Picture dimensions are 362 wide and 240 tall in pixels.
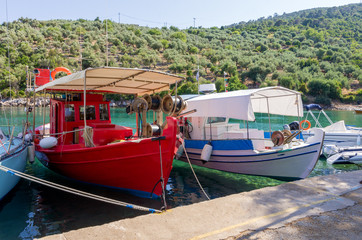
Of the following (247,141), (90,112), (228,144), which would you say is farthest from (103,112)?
(247,141)

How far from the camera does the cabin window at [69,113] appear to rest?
1055 centimetres

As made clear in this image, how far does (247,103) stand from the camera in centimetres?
984

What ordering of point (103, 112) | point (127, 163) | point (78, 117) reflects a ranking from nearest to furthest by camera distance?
point (127, 163) < point (78, 117) < point (103, 112)

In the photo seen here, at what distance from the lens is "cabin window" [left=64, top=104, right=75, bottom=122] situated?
34.6ft

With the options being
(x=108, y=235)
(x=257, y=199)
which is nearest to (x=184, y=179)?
(x=257, y=199)

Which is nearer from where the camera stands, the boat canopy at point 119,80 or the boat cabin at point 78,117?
the boat canopy at point 119,80

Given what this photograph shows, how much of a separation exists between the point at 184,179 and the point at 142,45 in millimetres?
98136

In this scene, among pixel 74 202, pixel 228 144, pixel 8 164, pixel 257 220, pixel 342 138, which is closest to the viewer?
pixel 257 220

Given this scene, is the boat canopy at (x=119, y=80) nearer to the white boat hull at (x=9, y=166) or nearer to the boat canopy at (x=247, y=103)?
the boat canopy at (x=247, y=103)

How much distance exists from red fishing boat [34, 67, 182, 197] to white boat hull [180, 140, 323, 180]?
3.89m

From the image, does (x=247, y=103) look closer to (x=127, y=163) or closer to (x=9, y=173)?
(x=127, y=163)

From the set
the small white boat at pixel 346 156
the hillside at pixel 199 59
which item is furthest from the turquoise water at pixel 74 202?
the hillside at pixel 199 59

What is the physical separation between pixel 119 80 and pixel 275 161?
6598 millimetres

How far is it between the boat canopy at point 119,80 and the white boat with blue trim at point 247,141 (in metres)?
2.54
